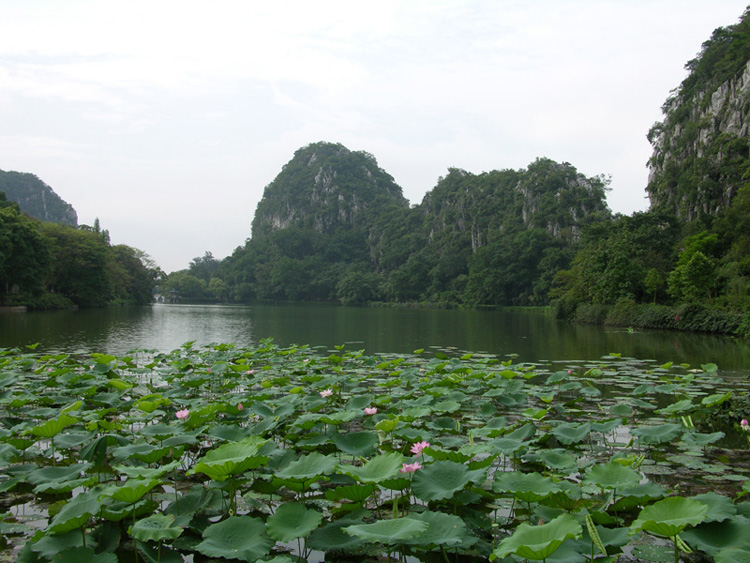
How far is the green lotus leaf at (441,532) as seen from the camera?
2.05m

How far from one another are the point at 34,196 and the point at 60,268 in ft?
328

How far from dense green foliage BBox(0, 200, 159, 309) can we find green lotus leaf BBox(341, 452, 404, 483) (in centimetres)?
3711

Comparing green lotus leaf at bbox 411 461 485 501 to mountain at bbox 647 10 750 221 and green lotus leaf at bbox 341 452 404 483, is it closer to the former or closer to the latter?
green lotus leaf at bbox 341 452 404 483

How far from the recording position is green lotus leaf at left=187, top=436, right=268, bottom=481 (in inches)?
99.2

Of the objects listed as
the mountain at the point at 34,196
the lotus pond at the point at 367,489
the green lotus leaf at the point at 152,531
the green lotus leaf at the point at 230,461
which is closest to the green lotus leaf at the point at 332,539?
the lotus pond at the point at 367,489

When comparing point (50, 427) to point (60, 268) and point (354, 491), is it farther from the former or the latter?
point (60, 268)

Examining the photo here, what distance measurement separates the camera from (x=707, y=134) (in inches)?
1407

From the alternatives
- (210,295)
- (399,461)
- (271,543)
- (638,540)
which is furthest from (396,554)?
(210,295)

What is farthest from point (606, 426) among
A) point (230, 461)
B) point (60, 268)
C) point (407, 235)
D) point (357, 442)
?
point (407, 235)

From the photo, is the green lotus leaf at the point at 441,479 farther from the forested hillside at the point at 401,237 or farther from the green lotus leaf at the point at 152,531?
the forested hillside at the point at 401,237

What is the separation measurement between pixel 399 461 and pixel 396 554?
48 centimetres

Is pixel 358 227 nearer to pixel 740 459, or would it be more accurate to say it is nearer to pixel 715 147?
pixel 715 147

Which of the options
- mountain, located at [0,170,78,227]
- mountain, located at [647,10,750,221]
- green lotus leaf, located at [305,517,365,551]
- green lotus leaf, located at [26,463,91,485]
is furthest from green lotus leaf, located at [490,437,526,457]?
mountain, located at [0,170,78,227]

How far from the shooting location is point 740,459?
4191mm
